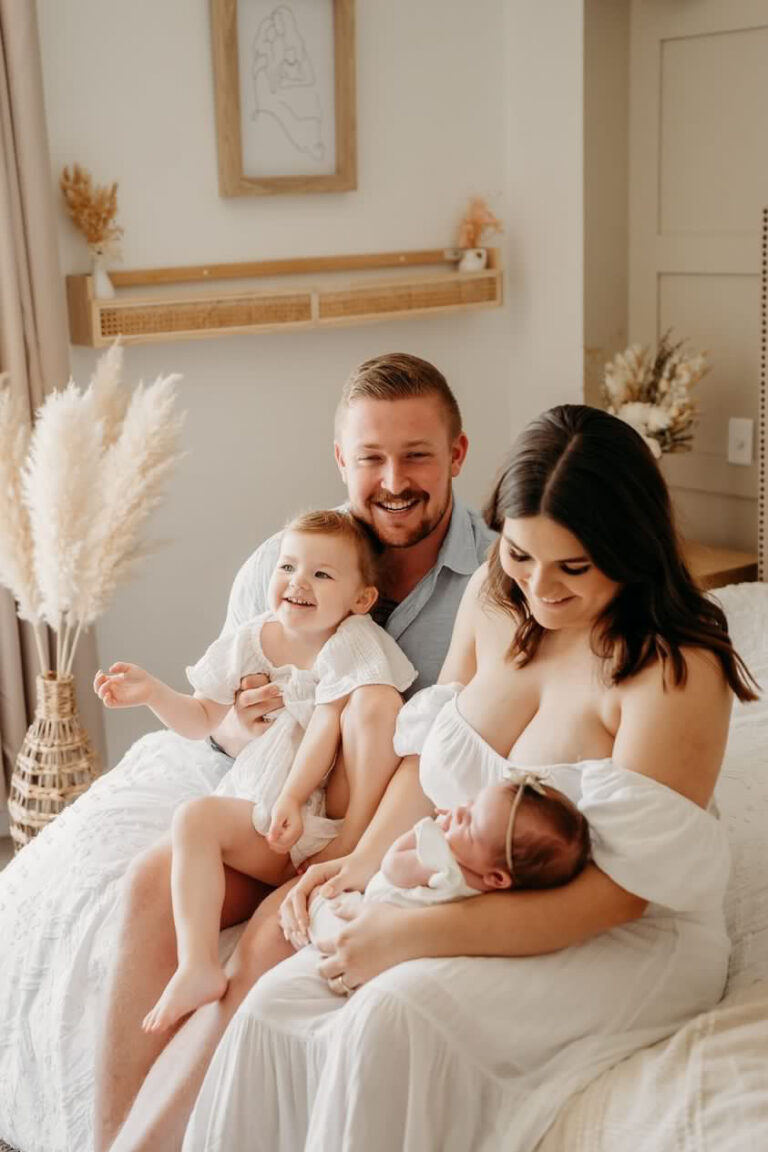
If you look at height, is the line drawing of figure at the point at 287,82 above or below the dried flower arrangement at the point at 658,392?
above

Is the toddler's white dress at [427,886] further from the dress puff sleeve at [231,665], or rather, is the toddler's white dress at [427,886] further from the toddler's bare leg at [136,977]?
the dress puff sleeve at [231,665]

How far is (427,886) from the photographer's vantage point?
5.63ft

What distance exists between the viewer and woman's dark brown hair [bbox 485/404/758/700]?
1682 millimetres

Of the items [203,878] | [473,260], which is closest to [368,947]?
[203,878]

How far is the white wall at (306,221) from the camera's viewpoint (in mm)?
3381

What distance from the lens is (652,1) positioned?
3.84 meters

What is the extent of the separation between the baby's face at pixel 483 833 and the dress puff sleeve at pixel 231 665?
61 cm

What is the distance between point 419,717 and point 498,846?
1.17ft

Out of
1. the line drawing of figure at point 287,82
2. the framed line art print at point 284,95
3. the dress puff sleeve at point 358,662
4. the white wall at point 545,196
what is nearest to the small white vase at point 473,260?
the white wall at point 545,196

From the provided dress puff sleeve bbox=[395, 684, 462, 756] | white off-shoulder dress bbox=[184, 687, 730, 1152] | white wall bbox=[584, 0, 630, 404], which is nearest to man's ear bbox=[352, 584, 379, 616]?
dress puff sleeve bbox=[395, 684, 462, 756]

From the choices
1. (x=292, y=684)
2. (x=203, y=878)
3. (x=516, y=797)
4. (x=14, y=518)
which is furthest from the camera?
(x=14, y=518)

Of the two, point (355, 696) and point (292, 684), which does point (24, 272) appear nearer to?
point (292, 684)

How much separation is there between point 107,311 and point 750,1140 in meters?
2.44

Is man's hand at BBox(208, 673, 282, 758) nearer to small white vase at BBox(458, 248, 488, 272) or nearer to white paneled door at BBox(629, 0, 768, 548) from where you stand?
white paneled door at BBox(629, 0, 768, 548)
